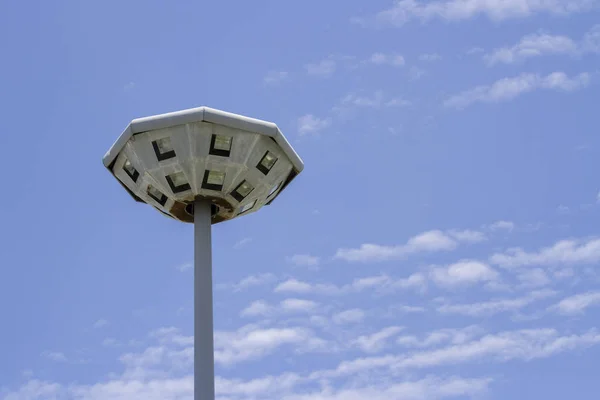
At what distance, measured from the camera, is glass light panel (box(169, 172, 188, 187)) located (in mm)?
29109

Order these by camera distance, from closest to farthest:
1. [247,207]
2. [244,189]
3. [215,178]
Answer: [215,178] → [244,189] → [247,207]

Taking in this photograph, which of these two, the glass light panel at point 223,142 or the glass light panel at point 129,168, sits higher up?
the glass light panel at point 129,168

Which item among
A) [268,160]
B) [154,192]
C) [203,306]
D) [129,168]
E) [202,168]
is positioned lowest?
[203,306]

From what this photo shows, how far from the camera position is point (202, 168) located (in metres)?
28.8

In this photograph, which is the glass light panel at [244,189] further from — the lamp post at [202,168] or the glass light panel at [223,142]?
the glass light panel at [223,142]

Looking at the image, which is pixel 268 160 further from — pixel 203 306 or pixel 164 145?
pixel 203 306

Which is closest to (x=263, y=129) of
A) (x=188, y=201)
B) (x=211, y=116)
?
(x=211, y=116)

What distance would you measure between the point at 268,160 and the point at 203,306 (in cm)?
507

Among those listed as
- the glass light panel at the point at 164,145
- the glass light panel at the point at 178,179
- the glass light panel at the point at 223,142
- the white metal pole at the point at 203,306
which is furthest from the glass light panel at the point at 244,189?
the glass light panel at the point at 164,145

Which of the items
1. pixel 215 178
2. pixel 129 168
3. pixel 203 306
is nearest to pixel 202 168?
pixel 215 178

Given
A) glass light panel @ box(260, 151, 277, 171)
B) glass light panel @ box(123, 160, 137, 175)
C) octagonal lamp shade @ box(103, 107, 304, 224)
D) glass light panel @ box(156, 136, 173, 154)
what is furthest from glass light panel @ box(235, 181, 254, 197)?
glass light panel @ box(123, 160, 137, 175)

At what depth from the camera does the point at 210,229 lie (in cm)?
3038

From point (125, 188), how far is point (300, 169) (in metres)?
6.08

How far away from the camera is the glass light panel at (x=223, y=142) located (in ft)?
93.4
